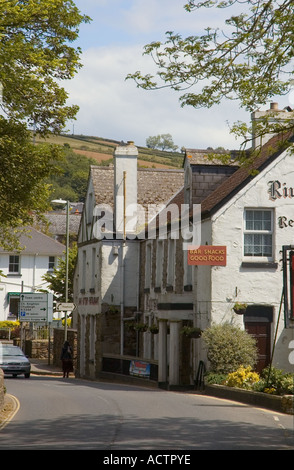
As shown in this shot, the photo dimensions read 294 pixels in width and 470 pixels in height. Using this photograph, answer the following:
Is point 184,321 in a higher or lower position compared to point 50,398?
higher

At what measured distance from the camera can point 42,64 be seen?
790 inches

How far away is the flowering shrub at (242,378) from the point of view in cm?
2361

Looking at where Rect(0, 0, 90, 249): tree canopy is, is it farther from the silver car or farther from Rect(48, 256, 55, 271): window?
Rect(48, 256, 55, 271): window

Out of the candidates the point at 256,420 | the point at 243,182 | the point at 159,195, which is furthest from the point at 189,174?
the point at 256,420

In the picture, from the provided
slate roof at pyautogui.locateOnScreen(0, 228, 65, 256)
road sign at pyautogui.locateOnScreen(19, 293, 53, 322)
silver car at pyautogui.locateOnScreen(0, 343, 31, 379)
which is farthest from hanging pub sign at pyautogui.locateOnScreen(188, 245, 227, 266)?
slate roof at pyautogui.locateOnScreen(0, 228, 65, 256)

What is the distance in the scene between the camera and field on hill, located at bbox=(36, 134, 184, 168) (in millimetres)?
149000

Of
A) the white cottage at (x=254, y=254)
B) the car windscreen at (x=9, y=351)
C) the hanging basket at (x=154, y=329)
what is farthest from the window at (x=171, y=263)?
the car windscreen at (x=9, y=351)

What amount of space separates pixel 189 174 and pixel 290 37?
1684cm

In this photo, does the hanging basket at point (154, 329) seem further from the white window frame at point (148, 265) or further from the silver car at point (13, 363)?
the silver car at point (13, 363)

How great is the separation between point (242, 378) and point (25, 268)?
58.4 metres

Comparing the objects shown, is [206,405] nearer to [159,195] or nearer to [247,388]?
[247,388]

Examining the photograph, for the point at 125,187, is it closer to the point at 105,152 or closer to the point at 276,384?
the point at 276,384

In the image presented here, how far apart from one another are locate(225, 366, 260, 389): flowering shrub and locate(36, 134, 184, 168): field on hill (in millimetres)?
116992

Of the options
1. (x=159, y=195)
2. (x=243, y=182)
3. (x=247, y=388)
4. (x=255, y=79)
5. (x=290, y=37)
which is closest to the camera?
(x=290, y=37)
